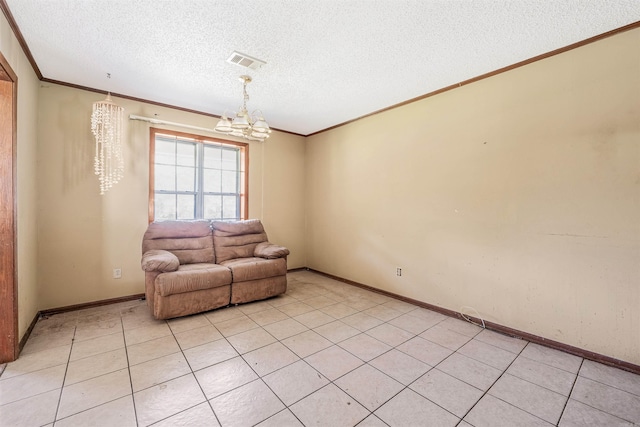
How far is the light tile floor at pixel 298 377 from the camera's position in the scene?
162 centimetres

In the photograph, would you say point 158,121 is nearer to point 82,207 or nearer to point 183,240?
point 82,207

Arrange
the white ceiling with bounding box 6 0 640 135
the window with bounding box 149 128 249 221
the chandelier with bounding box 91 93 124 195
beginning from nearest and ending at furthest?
1. the white ceiling with bounding box 6 0 640 135
2. the chandelier with bounding box 91 93 124 195
3. the window with bounding box 149 128 249 221

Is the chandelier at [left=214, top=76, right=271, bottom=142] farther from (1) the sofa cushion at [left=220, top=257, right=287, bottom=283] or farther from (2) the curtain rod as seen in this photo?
(1) the sofa cushion at [left=220, top=257, right=287, bottom=283]

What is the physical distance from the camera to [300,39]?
2262 mm

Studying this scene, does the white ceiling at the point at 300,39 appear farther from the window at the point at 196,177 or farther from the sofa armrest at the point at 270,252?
the sofa armrest at the point at 270,252

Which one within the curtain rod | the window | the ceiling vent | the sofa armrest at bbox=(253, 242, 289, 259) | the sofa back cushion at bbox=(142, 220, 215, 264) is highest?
the ceiling vent

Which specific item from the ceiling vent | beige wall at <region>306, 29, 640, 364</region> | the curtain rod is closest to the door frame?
the curtain rod

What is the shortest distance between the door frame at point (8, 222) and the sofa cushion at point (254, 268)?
1789 mm

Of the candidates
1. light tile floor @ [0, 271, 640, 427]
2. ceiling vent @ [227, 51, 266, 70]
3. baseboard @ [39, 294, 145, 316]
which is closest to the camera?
light tile floor @ [0, 271, 640, 427]

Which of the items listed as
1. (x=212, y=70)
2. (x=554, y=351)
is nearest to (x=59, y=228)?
(x=212, y=70)

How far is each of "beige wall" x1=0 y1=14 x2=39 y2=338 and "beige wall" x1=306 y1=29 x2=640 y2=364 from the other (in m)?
3.74

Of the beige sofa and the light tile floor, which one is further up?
the beige sofa

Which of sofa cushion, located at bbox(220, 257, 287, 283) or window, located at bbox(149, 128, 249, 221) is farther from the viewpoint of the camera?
window, located at bbox(149, 128, 249, 221)

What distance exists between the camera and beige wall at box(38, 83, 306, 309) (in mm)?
3057
